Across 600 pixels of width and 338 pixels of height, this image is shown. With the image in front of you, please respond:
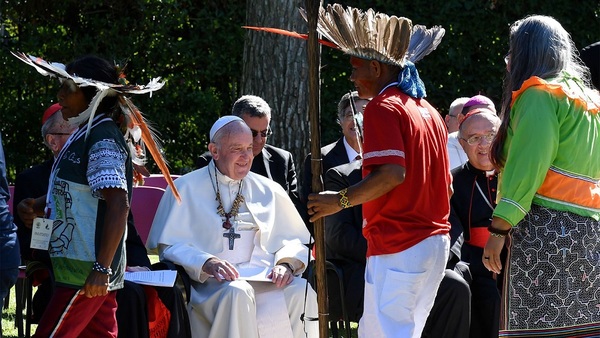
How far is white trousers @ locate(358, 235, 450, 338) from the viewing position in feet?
15.9

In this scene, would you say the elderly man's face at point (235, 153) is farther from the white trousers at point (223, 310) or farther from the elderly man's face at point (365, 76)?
the elderly man's face at point (365, 76)

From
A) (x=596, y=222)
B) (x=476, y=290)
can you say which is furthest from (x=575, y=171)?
(x=476, y=290)

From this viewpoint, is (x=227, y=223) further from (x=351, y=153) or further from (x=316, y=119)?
(x=316, y=119)

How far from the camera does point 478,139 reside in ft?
22.1

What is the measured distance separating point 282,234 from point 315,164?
202cm

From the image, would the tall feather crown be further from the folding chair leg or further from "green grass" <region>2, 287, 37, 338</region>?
"green grass" <region>2, 287, 37, 338</region>

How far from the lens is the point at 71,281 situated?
15.7 feet

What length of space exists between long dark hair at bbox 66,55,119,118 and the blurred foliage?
5617 millimetres

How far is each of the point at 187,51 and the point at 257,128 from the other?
13.5ft

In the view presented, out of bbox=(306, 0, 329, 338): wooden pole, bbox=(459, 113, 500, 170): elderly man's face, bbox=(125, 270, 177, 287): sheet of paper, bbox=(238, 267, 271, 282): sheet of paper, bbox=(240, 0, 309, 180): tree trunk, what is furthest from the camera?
bbox=(240, 0, 309, 180): tree trunk

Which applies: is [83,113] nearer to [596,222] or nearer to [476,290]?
[596,222]

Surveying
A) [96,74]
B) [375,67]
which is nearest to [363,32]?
[375,67]

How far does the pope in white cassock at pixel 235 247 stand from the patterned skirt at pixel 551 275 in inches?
64.6

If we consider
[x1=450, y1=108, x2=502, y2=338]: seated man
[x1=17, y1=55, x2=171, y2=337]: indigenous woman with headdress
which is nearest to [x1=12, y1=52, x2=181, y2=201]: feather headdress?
[x1=17, y1=55, x2=171, y2=337]: indigenous woman with headdress
